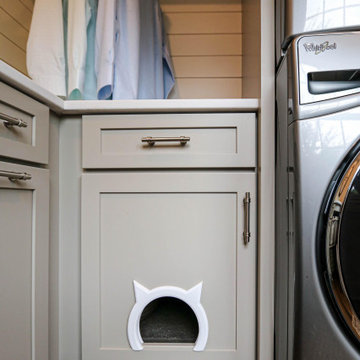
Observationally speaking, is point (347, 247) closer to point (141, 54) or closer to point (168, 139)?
point (168, 139)

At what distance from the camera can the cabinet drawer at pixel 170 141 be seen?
0.83 m

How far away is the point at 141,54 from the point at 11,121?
695mm

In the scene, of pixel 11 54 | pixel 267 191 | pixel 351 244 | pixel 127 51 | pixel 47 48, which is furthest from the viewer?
pixel 11 54

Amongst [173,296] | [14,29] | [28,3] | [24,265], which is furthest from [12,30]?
[173,296]

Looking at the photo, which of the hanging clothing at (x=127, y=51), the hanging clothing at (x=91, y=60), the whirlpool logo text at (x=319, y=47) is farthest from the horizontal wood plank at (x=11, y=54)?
the whirlpool logo text at (x=319, y=47)

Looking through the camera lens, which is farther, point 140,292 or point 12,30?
point 12,30

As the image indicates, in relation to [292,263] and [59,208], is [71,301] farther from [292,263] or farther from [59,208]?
[292,263]

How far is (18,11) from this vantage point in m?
1.21

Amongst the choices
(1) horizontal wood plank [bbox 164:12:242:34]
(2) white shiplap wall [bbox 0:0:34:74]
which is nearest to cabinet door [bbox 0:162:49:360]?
(2) white shiplap wall [bbox 0:0:34:74]

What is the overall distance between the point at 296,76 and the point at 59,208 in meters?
0.74

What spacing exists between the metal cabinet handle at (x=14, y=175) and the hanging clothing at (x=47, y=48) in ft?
1.18

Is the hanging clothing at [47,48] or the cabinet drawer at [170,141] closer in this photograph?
the cabinet drawer at [170,141]

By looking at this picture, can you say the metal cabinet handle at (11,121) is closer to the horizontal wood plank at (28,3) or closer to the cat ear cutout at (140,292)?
the cat ear cutout at (140,292)

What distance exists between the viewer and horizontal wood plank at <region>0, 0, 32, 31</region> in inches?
44.7
